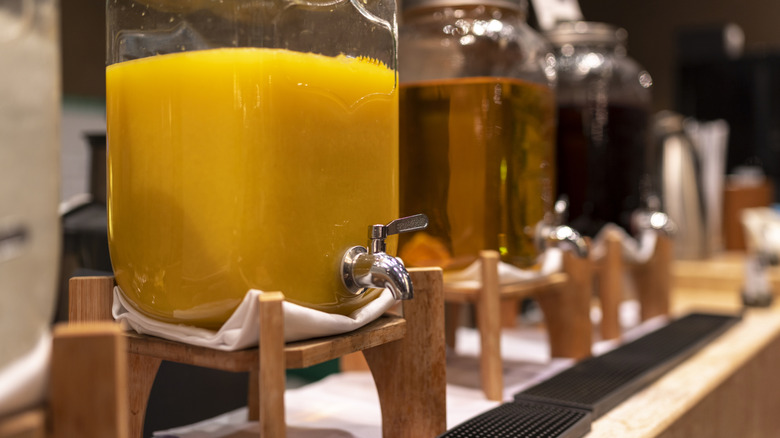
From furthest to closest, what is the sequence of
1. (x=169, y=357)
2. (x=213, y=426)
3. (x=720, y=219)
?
1. (x=720, y=219)
2. (x=213, y=426)
3. (x=169, y=357)

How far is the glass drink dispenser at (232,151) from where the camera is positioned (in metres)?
0.69

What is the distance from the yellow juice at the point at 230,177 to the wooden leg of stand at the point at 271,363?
0.04 meters

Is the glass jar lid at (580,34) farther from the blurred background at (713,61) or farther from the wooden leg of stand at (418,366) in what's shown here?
the wooden leg of stand at (418,366)

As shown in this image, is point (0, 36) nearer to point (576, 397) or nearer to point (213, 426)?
point (213, 426)

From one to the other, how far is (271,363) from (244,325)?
44mm

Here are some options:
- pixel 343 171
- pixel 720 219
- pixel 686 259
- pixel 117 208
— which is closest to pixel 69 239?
pixel 117 208

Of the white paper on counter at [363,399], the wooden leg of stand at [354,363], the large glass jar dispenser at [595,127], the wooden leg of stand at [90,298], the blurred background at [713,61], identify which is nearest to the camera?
the wooden leg of stand at [90,298]

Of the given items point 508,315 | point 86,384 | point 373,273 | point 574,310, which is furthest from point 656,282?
point 86,384

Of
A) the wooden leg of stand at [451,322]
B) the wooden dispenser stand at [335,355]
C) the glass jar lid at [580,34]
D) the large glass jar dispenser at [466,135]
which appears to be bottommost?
the wooden leg of stand at [451,322]

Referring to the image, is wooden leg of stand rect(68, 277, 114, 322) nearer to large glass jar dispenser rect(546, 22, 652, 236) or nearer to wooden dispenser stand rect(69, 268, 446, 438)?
wooden dispenser stand rect(69, 268, 446, 438)

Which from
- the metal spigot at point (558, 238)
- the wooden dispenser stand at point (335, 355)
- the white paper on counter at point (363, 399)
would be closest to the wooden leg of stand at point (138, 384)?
the wooden dispenser stand at point (335, 355)

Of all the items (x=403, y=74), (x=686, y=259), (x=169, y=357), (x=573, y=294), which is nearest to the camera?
(x=169, y=357)

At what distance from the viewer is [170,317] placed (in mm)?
739

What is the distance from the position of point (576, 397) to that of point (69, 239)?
0.77 meters
